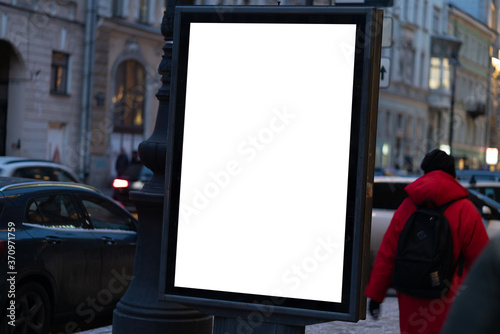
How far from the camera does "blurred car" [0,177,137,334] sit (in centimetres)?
761

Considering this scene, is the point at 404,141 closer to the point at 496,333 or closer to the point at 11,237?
the point at 11,237

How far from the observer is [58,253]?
820cm

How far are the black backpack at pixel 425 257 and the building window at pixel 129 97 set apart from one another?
32136mm

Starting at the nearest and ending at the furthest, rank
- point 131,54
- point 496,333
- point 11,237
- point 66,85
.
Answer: point 496,333 → point 11,237 → point 66,85 → point 131,54

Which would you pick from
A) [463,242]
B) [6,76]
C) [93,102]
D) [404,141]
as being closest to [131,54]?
[93,102]

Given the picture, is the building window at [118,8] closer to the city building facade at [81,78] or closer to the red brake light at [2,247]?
the city building facade at [81,78]

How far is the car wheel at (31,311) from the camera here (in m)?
7.61

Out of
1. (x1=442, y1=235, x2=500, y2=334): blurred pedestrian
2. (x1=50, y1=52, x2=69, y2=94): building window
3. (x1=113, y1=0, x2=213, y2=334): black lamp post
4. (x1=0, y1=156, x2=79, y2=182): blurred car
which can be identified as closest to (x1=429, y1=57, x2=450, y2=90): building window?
(x1=50, y1=52, x2=69, y2=94): building window

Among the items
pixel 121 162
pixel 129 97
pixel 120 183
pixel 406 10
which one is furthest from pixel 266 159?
pixel 406 10

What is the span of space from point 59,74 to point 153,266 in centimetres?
2799

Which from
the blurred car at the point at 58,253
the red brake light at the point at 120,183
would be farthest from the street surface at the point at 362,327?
the red brake light at the point at 120,183

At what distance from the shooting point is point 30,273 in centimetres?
774

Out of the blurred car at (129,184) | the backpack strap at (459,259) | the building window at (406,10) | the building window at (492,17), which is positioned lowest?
the blurred car at (129,184)

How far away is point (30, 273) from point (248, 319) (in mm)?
3310
